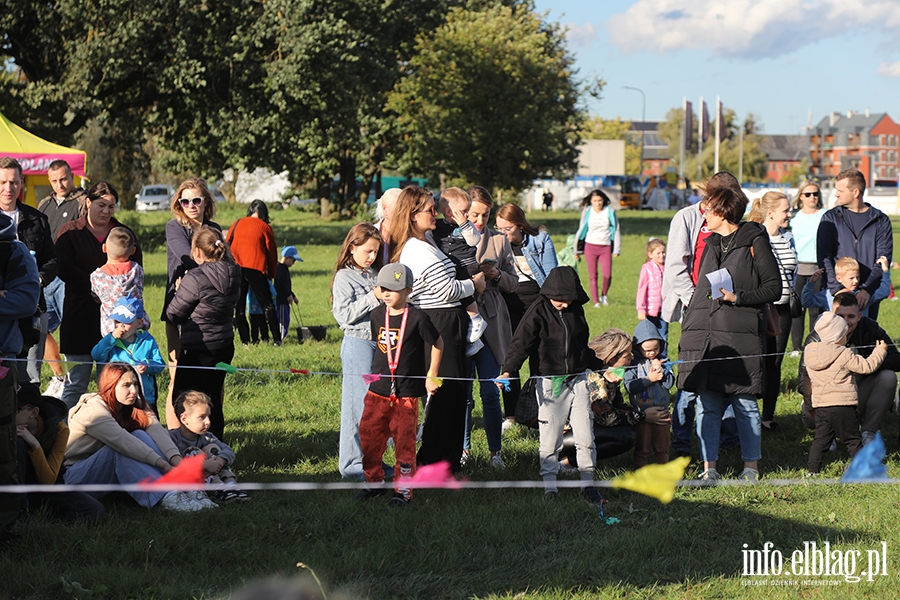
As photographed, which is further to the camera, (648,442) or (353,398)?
(648,442)

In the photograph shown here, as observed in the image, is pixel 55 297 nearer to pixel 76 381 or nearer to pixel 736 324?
pixel 76 381

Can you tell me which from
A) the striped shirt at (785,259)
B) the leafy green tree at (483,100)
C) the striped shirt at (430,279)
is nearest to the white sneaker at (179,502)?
the striped shirt at (430,279)

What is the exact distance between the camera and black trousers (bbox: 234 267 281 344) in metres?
11.1

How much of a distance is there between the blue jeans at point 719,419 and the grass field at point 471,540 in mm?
244

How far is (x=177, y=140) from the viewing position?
28516mm

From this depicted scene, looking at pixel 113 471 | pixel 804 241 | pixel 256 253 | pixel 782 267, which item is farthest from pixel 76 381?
pixel 804 241

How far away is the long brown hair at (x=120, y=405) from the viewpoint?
580 cm

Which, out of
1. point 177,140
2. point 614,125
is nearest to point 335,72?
point 177,140

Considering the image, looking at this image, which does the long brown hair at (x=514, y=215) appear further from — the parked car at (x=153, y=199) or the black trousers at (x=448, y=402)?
the parked car at (x=153, y=199)

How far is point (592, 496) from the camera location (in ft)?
19.3

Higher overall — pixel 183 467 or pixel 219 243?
pixel 219 243

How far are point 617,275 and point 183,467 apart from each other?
16.3 metres

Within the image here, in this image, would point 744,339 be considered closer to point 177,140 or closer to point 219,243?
point 219,243

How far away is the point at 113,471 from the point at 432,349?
6.42ft
